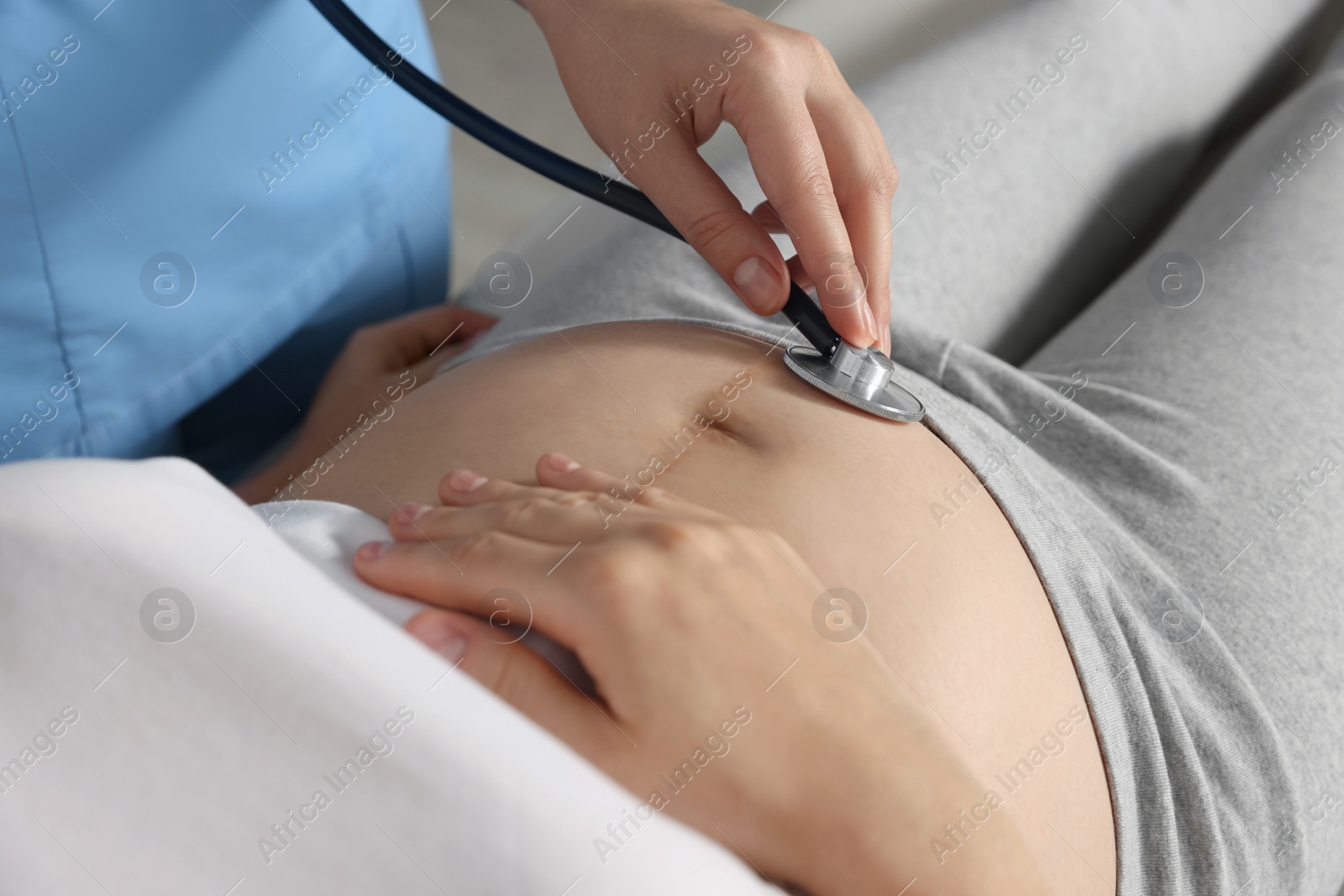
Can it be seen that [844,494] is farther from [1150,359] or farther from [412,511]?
[1150,359]

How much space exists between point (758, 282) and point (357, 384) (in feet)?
1.42

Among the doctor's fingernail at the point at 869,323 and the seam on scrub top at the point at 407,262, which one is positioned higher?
the seam on scrub top at the point at 407,262

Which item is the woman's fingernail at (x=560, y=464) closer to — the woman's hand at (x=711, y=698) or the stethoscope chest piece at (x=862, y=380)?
the woman's hand at (x=711, y=698)

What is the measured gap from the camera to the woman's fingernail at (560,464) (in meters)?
0.56

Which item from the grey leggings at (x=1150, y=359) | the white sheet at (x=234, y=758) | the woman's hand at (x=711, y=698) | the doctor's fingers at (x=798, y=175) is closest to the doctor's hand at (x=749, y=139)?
the doctor's fingers at (x=798, y=175)

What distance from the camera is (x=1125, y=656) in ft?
2.10

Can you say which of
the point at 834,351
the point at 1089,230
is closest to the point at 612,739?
the point at 834,351

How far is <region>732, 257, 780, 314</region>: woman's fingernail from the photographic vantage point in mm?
617

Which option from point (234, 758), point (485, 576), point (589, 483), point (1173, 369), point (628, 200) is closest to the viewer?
point (234, 758)

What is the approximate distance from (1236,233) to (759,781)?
32.6 inches

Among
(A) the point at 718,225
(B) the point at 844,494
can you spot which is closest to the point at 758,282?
(A) the point at 718,225

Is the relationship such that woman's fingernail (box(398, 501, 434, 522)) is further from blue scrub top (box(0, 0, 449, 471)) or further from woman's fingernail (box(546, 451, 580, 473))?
blue scrub top (box(0, 0, 449, 471))

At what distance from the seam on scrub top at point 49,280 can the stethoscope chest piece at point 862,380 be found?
0.55m

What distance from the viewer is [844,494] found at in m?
0.60
